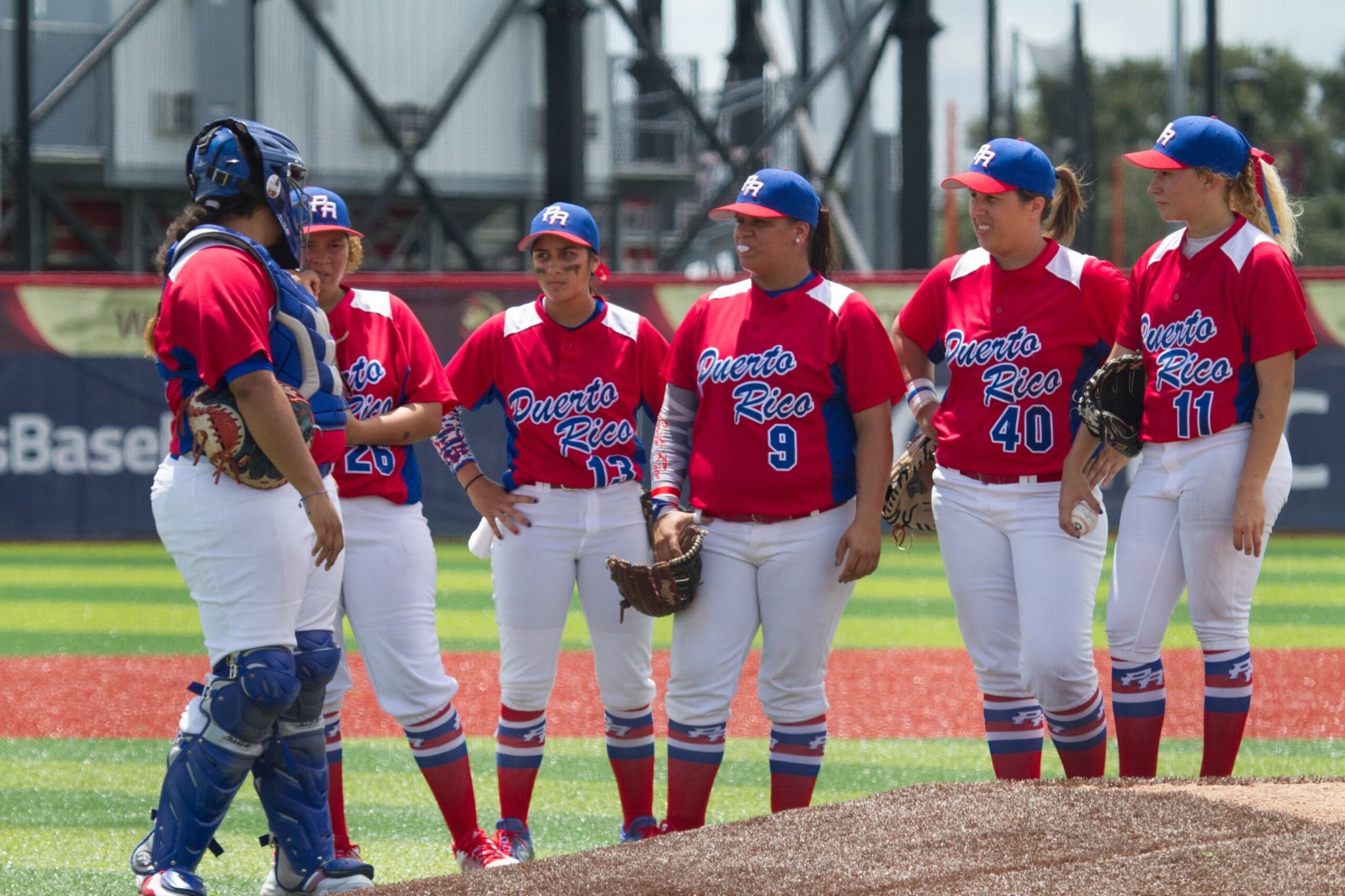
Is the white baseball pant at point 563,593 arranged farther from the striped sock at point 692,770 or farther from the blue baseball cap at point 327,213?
the blue baseball cap at point 327,213

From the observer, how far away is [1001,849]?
3068 millimetres

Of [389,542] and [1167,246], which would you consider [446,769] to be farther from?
[1167,246]

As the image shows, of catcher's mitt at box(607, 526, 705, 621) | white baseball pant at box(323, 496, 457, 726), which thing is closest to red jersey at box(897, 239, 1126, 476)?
catcher's mitt at box(607, 526, 705, 621)

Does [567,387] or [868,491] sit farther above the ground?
[567,387]

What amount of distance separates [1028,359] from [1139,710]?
989mm

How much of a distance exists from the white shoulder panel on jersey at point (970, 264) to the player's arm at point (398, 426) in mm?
1509

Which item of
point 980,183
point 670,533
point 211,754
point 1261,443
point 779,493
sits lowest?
point 211,754

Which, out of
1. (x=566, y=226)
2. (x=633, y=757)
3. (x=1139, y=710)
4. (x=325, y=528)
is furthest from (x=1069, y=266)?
(x=325, y=528)

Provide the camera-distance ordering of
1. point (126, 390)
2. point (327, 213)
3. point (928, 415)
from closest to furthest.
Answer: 1. point (327, 213)
2. point (928, 415)
3. point (126, 390)

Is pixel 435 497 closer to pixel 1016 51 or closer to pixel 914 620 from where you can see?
pixel 914 620

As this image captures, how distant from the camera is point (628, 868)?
121 inches

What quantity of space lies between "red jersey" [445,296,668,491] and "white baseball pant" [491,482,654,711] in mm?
71

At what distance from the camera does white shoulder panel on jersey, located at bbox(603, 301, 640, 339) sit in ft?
14.3

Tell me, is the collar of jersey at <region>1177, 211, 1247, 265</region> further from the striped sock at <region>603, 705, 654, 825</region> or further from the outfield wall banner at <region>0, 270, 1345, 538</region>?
the outfield wall banner at <region>0, 270, 1345, 538</region>
